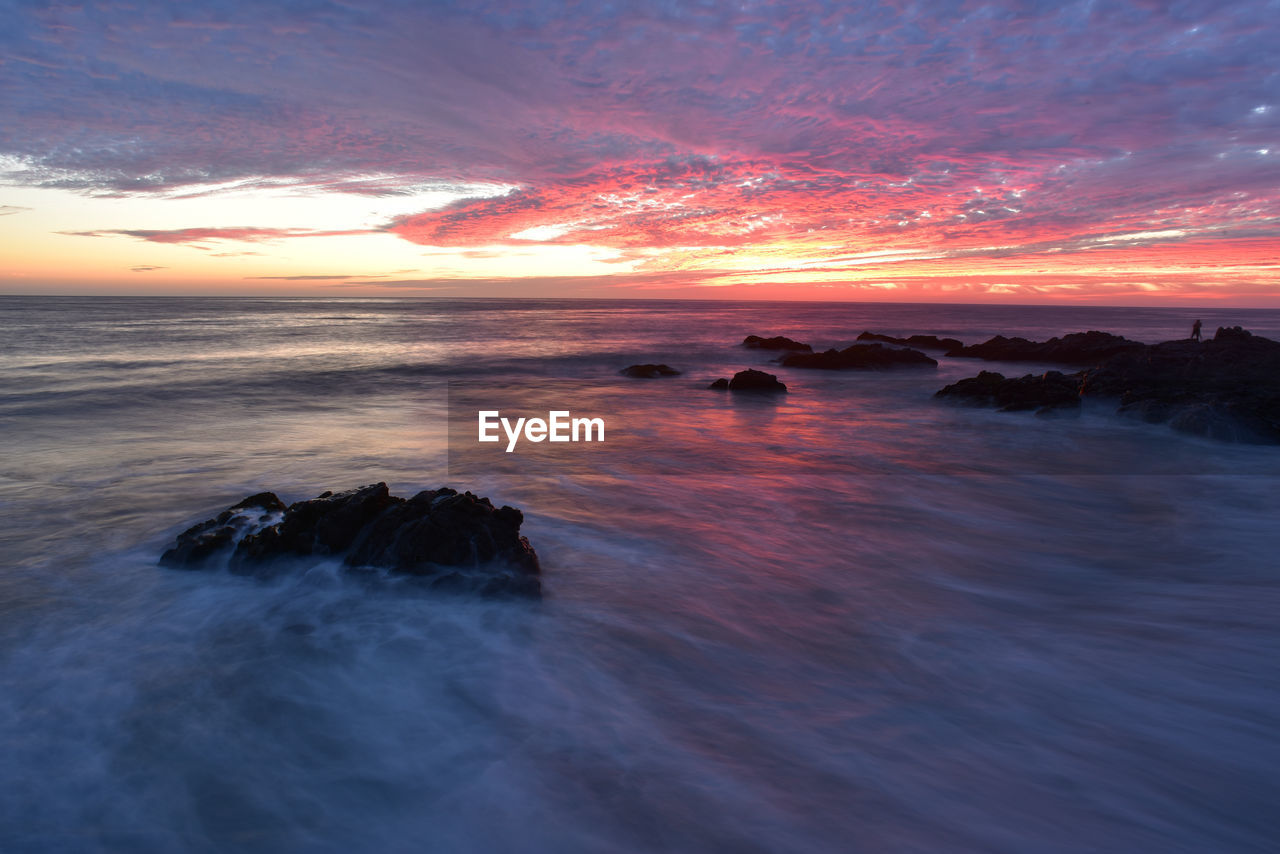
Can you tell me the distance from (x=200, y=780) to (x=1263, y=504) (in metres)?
13.9

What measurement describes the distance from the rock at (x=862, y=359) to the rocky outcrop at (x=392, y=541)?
2477 centimetres

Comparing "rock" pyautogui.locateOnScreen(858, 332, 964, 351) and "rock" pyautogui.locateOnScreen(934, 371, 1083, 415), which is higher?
"rock" pyautogui.locateOnScreen(858, 332, 964, 351)

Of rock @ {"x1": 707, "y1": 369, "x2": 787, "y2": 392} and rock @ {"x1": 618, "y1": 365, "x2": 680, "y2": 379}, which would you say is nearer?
rock @ {"x1": 707, "y1": 369, "x2": 787, "y2": 392}

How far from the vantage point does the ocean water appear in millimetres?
3730

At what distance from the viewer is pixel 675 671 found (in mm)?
5242

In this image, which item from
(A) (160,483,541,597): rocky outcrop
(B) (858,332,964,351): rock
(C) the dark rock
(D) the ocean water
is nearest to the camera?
(D) the ocean water

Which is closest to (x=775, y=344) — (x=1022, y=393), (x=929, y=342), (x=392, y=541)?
(x=929, y=342)

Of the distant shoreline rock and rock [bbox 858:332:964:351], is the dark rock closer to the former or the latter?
the distant shoreline rock

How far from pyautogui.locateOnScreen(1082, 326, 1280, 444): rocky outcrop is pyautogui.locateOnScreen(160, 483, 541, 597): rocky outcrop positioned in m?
15.6

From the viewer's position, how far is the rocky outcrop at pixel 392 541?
6.43 m

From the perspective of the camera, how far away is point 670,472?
11789mm

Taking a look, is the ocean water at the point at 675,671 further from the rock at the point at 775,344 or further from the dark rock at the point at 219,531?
the rock at the point at 775,344

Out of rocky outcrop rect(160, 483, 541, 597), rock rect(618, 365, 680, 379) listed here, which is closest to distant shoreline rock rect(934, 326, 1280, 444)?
rock rect(618, 365, 680, 379)

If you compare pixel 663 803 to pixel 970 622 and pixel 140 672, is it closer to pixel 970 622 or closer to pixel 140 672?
pixel 970 622
